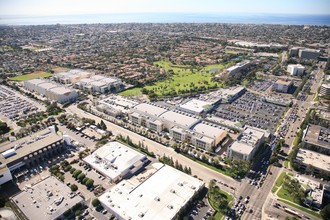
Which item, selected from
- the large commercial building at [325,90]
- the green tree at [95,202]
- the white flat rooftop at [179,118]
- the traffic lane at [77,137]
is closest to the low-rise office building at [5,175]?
the traffic lane at [77,137]

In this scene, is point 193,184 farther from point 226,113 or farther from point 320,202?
point 226,113

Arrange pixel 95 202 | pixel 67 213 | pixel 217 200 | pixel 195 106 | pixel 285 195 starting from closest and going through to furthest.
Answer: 1. pixel 67 213
2. pixel 95 202
3. pixel 217 200
4. pixel 285 195
5. pixel 195 106

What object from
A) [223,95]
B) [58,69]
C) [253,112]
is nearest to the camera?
[253,112]

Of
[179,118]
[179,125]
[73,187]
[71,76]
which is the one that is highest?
[71,76]

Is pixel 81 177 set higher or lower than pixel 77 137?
lower

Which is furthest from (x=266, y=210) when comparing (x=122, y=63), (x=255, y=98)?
(x=122, y=63)

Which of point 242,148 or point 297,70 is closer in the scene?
point 242,148

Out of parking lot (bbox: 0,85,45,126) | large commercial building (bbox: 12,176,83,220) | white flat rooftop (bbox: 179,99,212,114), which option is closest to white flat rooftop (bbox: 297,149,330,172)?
white flat rooftop (bbox: 179,99,212,114)

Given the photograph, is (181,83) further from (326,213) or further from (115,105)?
(326,213)

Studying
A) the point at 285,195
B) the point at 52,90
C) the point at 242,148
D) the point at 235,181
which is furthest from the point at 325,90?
the point at 52,90
